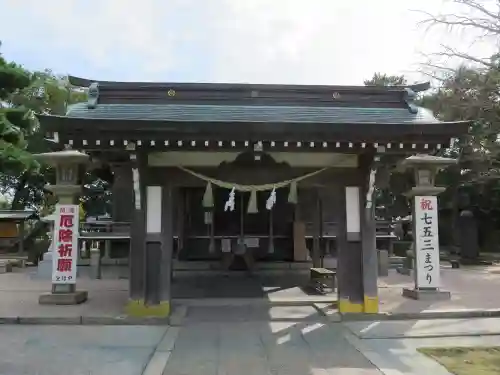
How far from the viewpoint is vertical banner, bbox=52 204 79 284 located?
35.8ft

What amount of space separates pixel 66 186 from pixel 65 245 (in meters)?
1.38

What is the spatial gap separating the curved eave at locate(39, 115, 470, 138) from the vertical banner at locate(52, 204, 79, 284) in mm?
3590

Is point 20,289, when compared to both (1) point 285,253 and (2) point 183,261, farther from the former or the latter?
(1) point 285,253

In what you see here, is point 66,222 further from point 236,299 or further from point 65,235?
point 236,299

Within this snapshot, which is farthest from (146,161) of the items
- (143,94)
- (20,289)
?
(20,289)

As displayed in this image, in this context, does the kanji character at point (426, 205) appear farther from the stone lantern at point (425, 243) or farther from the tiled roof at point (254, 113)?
the tiled roof at point (254, 113)

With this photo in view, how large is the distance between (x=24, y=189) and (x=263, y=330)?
3283cm

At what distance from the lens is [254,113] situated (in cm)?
975

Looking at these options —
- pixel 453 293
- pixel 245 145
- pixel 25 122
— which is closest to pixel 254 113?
pixel 245 145

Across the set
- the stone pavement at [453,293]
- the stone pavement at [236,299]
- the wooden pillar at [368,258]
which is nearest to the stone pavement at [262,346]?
the wooden pillar at [368,258]

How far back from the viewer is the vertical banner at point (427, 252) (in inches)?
435

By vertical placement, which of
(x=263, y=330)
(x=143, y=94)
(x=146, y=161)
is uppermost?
(x=143, y=94)

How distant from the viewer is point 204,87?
1026 centimetres

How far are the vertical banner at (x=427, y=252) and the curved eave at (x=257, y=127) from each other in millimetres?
3163
